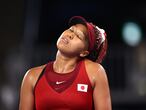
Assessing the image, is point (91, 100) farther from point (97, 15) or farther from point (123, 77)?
point (97, 15)

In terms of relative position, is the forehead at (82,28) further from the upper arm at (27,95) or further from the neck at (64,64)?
the upper arm at (27,95)

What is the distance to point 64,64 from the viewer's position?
2227mm

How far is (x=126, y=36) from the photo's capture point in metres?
5.59

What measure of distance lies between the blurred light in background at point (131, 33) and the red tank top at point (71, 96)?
3421 millimetres

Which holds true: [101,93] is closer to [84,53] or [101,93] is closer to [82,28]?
[84,53]

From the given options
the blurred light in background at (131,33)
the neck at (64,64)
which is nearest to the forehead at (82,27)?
the neck at (64,64)

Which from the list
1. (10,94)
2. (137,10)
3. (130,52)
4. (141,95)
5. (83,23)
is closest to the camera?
(83,23)

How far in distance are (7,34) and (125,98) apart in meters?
1.52

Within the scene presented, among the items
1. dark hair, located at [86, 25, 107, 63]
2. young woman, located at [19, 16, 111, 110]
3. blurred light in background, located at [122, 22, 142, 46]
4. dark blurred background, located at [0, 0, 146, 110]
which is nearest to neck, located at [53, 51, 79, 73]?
young woman, located at [19, 16, 111, 110]

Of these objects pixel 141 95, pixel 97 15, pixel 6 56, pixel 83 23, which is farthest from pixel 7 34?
pixel 83 23

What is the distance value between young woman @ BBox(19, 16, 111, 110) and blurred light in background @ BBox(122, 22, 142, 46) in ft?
10.8

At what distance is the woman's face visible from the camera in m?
2.19

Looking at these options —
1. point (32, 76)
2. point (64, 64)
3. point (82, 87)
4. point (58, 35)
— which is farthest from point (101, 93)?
point (58, 35)

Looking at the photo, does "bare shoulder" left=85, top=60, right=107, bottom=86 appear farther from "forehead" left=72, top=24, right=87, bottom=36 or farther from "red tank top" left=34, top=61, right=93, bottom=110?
"forehead" left=72, top=24, right=87, bottom=36
